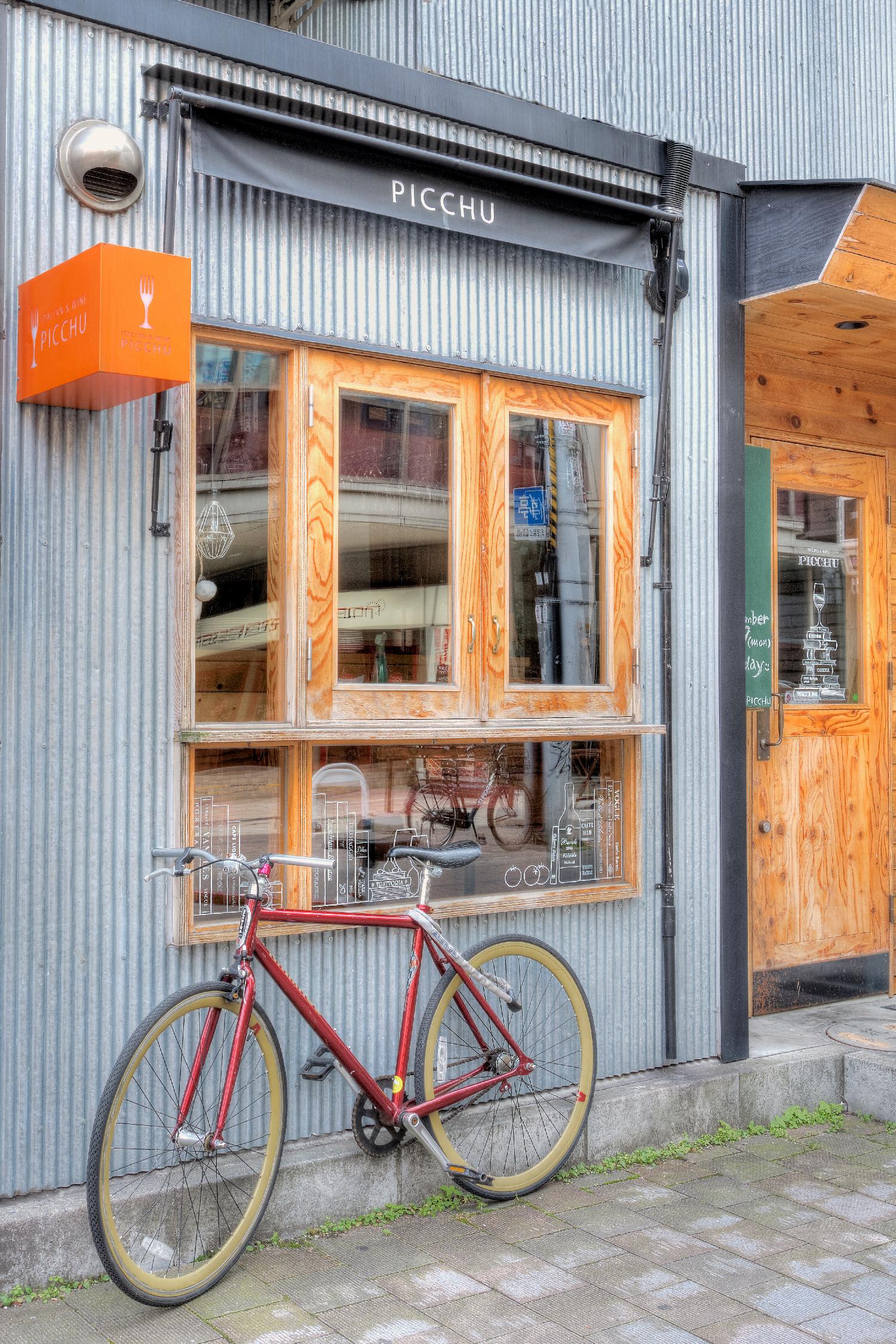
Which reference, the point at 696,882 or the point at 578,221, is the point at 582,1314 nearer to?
the point at 696,882

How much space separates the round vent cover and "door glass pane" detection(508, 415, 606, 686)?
1643mm

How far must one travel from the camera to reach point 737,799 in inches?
220

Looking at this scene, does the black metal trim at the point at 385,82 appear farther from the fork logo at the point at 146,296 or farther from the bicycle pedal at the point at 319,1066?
the bicycle pedal at the point at 319,1066

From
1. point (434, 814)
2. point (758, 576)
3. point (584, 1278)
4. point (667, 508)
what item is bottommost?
point (584, 1278)

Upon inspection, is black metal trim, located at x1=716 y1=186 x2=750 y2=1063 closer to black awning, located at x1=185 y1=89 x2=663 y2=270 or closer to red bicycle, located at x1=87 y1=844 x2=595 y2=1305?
black awning, located at x1=185 y1=89 x2=663 y2=270

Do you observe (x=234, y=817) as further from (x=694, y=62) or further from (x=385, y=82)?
(x=694, y=62)

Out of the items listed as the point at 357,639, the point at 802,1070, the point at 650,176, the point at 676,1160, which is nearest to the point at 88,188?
the point at 357,639

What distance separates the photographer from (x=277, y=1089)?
3971mm

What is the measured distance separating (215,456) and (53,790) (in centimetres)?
120

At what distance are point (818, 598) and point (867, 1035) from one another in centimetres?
217

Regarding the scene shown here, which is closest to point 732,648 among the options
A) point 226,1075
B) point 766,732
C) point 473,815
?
point 766,732

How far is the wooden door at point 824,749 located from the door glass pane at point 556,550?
1.67m

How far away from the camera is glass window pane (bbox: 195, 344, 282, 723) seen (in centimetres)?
430

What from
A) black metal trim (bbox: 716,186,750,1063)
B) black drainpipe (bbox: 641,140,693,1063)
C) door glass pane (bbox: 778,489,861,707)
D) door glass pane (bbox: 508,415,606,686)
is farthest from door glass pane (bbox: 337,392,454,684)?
door glass pane (bbox: 778,489,861,707)
